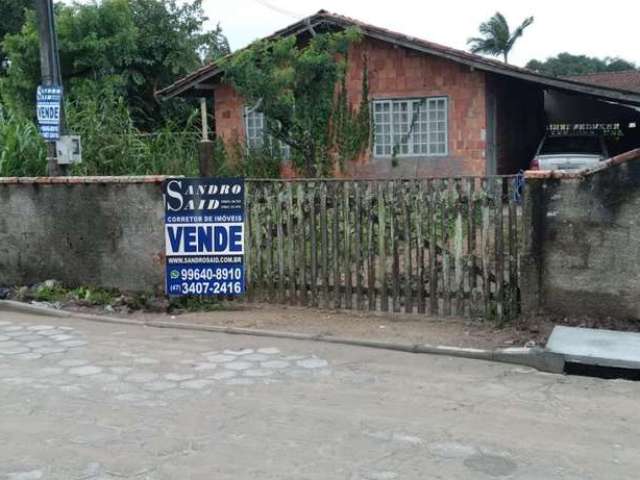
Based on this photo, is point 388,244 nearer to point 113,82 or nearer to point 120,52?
point 113,82

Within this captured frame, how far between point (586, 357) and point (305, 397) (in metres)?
2.43

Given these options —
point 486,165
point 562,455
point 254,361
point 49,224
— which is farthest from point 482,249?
point 486,165

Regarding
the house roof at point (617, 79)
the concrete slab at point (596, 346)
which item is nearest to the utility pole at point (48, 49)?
the concrete slab at point (596, 346)

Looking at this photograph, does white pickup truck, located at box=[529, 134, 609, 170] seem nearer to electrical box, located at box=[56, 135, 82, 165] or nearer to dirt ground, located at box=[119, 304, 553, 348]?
dirt ground, located at box=[119, 304, 553, 348]

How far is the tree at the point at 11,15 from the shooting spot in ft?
76.5

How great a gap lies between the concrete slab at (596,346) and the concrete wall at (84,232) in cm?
474

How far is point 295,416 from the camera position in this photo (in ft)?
16.7

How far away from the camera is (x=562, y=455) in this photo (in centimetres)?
441

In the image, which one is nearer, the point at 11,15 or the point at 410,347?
the point at 410,347

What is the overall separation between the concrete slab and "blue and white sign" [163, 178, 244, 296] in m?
3.68

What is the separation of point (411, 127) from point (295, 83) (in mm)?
3401

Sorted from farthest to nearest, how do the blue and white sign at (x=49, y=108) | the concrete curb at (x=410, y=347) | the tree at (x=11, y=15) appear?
the tree at (x=11, y=15)
the blue and white sign at (x=49, y=108)
the concrete curb at (x=410, y=347)

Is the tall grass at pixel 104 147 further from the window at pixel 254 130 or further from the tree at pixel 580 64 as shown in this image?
the tree at pixel 580 64

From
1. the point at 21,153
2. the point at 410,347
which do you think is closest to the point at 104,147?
the point at 21,153
